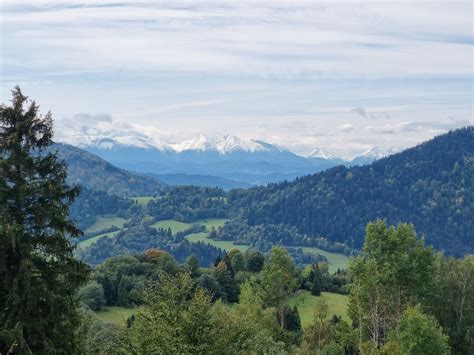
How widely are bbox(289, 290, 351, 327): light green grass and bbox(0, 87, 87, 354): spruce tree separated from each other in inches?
3238

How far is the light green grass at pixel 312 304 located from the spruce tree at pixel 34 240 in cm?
8224

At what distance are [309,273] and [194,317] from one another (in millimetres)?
104134

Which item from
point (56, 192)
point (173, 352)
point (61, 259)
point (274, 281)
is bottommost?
point (274, 281)

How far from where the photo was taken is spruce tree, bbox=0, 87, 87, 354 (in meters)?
29.1

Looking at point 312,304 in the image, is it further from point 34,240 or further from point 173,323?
point 34,240

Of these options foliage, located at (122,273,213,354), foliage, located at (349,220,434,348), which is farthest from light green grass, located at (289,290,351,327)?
foliage, located at (122,273,213,354)

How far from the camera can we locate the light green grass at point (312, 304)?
369ft

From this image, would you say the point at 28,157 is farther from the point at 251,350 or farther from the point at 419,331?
the point at 419,331

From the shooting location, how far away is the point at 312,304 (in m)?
121

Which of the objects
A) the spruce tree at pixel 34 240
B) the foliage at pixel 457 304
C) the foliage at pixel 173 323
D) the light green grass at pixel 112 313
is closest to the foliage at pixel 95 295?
the light green grass at pixel 112 313

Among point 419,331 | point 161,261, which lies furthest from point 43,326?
point 161,261

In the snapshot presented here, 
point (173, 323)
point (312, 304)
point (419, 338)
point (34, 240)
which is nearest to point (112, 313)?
point (312, 304)

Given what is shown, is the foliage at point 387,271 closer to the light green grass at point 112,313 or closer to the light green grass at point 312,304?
the light green grass at point 312,304

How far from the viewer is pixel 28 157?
29750 mm
